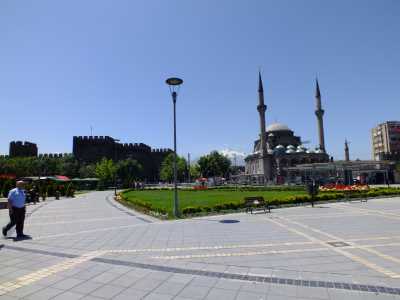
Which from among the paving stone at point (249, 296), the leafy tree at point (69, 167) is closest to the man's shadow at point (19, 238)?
the paving stone at point (249, 296)

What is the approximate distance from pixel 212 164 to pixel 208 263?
8208cm

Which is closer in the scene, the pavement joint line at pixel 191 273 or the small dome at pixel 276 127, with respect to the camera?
the pavement joint line at pixel 191 273

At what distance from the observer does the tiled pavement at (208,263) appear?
5.93 m

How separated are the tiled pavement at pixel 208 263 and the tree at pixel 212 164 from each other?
76.9 meters

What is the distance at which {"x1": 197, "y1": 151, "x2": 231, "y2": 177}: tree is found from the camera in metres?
90.0

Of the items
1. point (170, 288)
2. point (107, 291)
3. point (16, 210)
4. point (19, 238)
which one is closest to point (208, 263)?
point (170, 288)

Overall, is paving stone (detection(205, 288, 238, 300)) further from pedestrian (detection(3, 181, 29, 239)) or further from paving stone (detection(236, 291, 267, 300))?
pedestrian (detection(3, 181, 29, 239))

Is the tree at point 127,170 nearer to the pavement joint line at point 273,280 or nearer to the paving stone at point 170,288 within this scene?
the pavement joint line at point 273,280

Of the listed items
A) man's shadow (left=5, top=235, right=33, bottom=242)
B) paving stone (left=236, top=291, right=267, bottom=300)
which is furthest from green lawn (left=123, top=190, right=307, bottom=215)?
paving stone (left=236, top=291, right=267, bottom=300)

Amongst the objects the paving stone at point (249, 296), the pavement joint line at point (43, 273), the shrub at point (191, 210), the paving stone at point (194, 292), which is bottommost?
the paving stone at point (249, 296)

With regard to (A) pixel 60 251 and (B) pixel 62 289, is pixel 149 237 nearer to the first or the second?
(A) pixel 60 251

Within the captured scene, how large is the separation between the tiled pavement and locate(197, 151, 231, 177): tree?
7693 cm

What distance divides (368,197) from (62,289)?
24.6 meters

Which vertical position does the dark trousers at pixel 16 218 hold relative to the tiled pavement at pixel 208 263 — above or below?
above
